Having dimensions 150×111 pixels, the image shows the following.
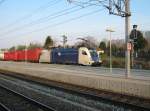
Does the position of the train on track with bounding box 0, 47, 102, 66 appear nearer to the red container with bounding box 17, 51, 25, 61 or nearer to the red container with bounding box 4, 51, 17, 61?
the red container with bounding box 17, 51, 25, 61

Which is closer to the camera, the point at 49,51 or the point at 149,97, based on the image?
the point at 149,97

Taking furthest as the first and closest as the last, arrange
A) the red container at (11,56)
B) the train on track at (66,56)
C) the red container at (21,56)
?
the red container at (11,56)
the red container at (21,56)
the train on track at (66,56)

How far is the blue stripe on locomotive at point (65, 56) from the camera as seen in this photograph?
5422cm

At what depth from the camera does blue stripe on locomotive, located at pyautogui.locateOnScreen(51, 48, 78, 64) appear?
5422cm

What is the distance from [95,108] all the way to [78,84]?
9976 mm

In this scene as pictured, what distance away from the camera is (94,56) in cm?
5253

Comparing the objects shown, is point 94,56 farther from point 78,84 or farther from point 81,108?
point 81,108

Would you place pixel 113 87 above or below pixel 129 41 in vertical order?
below

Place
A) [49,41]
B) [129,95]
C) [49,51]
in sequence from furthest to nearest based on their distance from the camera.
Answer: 1. [49,41]
2. [49,51]
3. [129,95]

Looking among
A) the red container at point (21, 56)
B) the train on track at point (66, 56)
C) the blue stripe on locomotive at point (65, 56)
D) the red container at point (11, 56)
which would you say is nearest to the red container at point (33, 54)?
the train on track at point (66, 56)

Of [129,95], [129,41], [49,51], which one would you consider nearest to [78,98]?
[129,95]

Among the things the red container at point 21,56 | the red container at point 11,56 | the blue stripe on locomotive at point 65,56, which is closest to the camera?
the blue stripe on locomotive at point 65,56

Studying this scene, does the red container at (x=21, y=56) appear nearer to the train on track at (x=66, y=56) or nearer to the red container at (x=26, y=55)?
the red container at (x=26, y=55)

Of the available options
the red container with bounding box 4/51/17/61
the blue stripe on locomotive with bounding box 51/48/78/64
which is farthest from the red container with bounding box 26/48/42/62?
the red container with bounding box 4/51/17/61
